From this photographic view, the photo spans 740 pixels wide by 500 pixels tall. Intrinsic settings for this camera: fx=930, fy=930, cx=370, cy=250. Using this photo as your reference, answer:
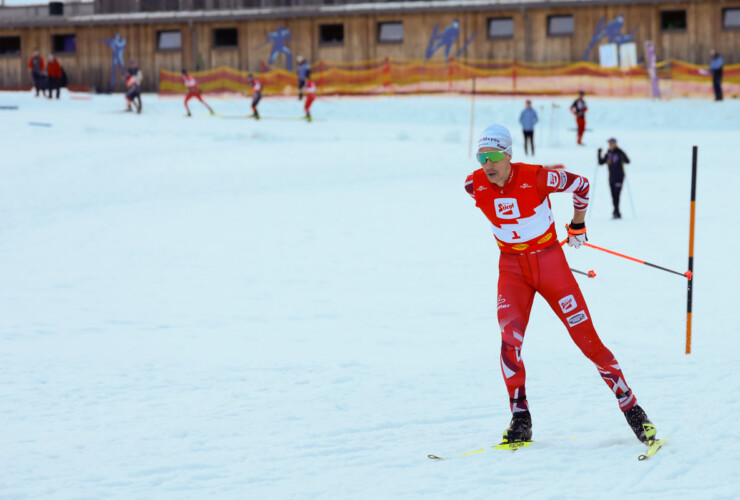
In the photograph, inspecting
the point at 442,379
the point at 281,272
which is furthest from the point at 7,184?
the point at 442,379

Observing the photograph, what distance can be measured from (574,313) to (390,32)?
96.7ft

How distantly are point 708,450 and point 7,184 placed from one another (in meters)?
16.6

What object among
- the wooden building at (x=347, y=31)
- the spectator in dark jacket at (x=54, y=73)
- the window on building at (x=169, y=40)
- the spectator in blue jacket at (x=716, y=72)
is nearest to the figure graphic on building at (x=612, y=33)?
the wooden building at (x=347, y=31)

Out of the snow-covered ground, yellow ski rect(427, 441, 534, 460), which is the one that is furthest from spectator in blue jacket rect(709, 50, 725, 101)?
yellow ski rect(427, 441, 534, 460)

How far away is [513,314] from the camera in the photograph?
5.36 m

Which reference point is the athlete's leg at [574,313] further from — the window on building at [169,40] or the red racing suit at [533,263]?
the window on building at [169,40]

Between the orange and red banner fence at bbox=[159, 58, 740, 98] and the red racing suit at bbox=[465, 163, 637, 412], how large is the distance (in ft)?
83.4

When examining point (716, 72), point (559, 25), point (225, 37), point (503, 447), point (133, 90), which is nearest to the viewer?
point (503, 447)

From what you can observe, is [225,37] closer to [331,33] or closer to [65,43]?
[331,33]

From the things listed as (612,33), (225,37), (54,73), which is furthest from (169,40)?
(612,33)

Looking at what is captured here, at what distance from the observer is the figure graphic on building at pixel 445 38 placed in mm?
32500

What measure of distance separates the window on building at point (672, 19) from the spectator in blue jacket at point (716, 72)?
325 centimetres

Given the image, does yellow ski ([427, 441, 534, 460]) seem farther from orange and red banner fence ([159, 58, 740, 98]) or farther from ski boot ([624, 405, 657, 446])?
orange and red banner fence ([159, 58, 740, 98])

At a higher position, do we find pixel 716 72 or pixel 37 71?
pixel 37 71
